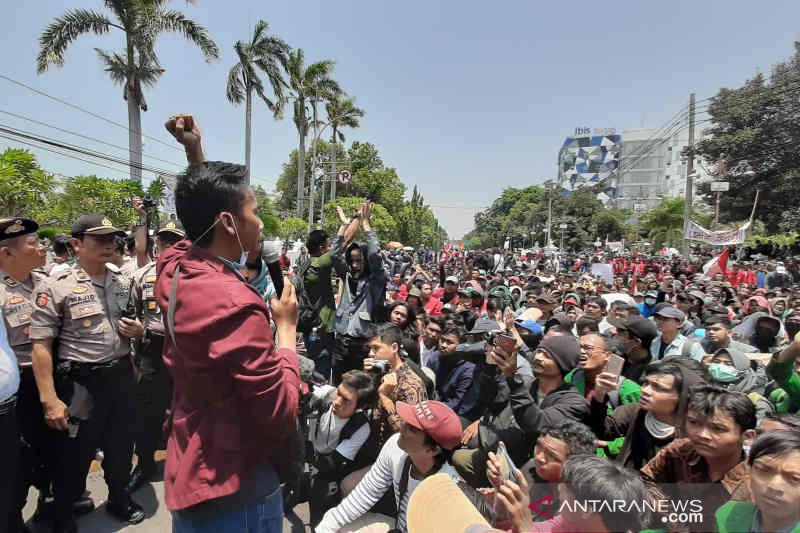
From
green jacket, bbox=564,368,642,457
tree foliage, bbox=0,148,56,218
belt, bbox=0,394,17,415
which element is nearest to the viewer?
belt, bbox=0,394,17,415

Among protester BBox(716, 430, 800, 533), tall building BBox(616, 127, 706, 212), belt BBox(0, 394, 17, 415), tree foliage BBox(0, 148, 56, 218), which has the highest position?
tall building BBox(616, 127, 706, 212)

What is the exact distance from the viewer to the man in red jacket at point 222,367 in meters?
1.15

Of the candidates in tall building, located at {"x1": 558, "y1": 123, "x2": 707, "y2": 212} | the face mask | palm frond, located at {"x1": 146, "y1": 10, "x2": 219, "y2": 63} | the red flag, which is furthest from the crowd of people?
tall building, located at {"x1": 558, "y1": 123, "x2": 707, "y2": 212}

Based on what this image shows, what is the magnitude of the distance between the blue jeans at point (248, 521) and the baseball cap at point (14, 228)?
7.12 ft

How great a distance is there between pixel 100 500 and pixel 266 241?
252 cm

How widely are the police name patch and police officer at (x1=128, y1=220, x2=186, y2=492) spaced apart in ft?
2.14

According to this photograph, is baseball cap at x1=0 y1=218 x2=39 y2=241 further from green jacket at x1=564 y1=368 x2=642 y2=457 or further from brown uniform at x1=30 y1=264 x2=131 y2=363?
green jacket at x1=564 y1=368 x2=642 y2=457

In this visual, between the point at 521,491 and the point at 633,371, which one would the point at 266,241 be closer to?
the point at 521,491

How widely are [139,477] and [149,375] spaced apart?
0.75 meters

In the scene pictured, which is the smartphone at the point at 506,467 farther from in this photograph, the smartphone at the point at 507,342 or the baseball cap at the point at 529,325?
the baseball cap at the point at 529,325

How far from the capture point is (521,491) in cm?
153

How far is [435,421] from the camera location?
88.7 inches

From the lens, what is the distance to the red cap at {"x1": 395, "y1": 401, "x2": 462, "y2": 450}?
2246 mm

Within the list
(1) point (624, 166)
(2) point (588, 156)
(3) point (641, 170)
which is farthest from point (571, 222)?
(2) point (588, 156)
